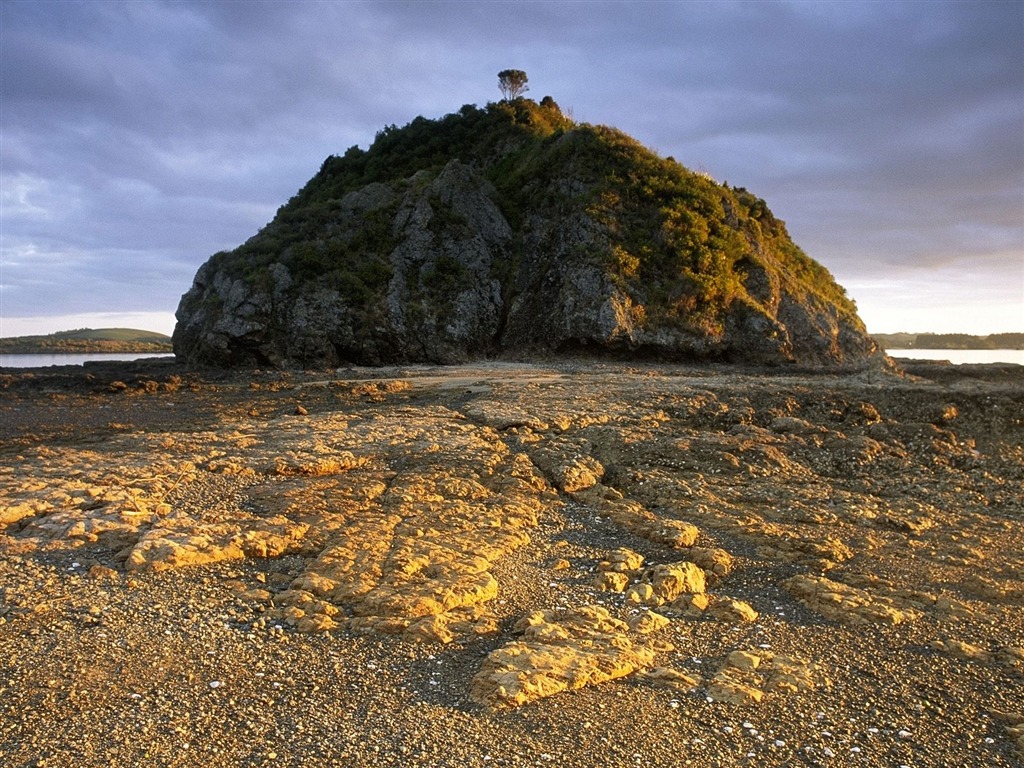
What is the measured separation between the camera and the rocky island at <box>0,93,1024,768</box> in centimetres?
489

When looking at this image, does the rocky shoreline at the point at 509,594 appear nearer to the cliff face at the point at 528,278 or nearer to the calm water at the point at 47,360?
the cliff face at the point at 528,278

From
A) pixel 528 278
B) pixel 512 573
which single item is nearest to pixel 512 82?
pixel 528 278

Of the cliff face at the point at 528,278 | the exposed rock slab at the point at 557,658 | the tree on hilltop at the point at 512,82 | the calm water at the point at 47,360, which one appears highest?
the tree on hilltop at the point at 512,82

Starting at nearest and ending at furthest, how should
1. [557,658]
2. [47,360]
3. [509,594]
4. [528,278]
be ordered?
[557,658] → [509,594] → [528,278] → [47,360]

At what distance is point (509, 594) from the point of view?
23.5 feet

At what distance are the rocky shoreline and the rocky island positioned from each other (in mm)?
35

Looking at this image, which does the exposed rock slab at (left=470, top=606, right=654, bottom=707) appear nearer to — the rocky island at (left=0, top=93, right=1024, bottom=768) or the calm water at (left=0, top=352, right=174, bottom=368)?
the rocky island at (left=0, top=93, right=1024, bottom=768)

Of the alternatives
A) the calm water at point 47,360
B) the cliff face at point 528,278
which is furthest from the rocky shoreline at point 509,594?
the calm water at point 47,360

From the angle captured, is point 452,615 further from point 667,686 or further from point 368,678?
point 667,686

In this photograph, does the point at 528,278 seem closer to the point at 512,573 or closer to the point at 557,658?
the point at 512,573

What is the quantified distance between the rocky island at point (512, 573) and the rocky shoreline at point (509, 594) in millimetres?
35

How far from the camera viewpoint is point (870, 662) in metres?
6.06

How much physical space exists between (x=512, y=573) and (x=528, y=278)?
25937 millimetres

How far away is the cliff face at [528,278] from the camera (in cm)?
2994
